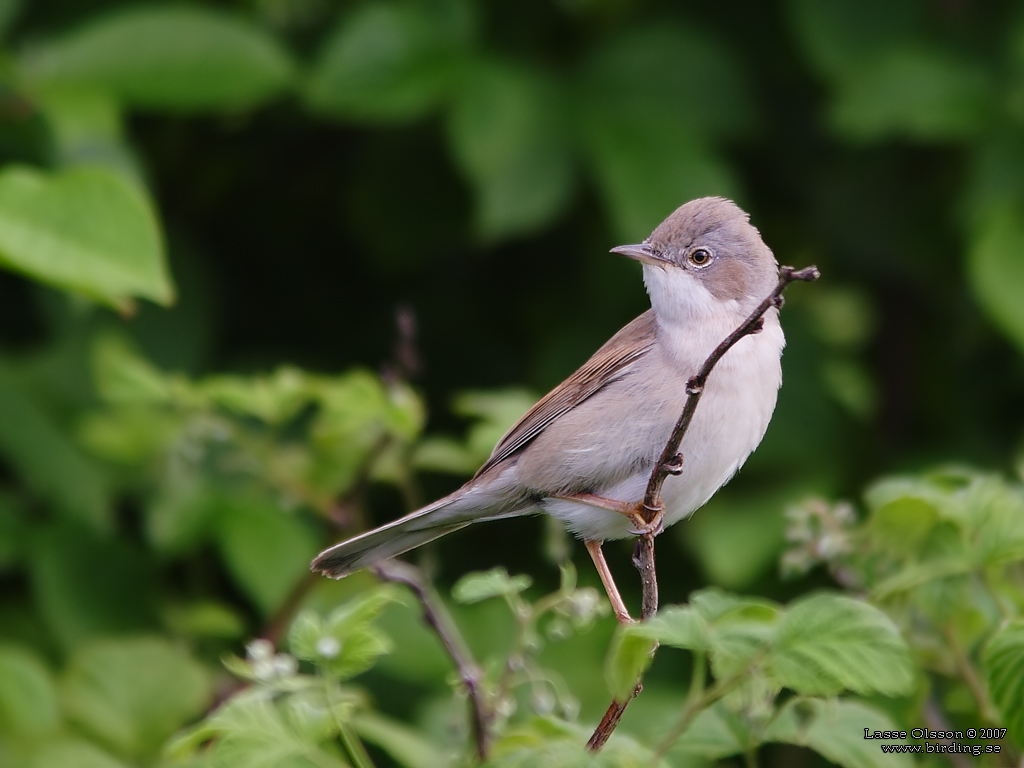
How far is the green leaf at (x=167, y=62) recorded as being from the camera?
3.96 meters

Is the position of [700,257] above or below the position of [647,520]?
above

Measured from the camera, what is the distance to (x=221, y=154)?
201 inches

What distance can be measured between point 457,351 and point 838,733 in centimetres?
326

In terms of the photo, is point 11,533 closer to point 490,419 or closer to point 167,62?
point 167,62

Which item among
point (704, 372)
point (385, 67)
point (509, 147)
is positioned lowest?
point (704, 372)

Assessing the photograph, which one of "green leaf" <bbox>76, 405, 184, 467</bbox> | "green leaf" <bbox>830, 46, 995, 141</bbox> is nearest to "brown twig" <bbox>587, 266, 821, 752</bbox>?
"green leaf" <bbox>76, 405, 184, 467</bbox>

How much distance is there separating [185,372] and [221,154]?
3.64ft

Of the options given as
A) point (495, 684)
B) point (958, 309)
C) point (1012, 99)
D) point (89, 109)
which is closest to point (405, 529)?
point (495, 684)

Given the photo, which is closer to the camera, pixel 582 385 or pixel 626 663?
pixel 626 663

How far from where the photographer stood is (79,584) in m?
4.03

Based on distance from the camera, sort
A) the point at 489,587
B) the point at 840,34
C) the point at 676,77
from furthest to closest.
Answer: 1. the point at 676,77
2. the point at 840,34
3. the point at 489,587

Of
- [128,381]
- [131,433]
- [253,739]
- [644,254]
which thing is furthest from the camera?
[131,433]

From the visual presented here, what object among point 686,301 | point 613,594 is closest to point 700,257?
point 686,301

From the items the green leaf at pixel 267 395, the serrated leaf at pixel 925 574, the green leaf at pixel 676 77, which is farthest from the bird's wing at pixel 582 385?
the green leaf at pixel 676 77
